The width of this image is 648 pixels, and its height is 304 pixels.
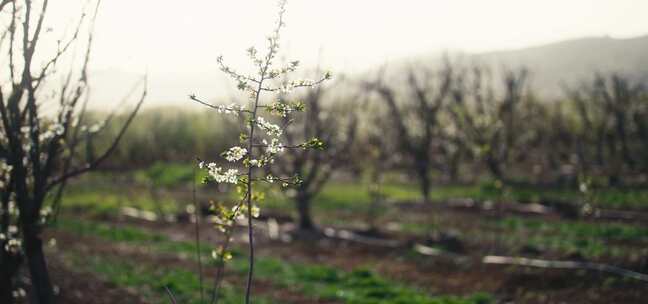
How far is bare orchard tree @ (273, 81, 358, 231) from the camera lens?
19.2m

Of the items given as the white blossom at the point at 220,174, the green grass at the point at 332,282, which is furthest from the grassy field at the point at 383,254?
the white blossom at the point at 220,174

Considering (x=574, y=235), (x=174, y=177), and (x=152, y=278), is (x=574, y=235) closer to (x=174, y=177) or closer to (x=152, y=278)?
(x=152, y=278)

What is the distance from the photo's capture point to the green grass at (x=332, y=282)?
10707mm

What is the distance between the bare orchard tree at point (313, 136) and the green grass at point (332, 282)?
3.96m

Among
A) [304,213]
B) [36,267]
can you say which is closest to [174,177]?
[304,213]

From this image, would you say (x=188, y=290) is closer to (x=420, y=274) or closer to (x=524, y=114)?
(x=420, y=274)

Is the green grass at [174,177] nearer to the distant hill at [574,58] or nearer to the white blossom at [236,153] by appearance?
the white blossom at [236,153]

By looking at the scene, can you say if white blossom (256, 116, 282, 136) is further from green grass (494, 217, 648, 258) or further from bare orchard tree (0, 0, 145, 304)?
green grass (494, 217, 648, 258)

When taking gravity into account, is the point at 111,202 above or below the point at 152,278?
below

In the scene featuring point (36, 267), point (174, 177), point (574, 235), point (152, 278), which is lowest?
point (174, 177)

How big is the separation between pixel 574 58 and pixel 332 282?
175m

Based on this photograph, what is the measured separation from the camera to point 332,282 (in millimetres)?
12562

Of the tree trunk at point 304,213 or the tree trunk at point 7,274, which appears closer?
the tree trunk at point 7,274

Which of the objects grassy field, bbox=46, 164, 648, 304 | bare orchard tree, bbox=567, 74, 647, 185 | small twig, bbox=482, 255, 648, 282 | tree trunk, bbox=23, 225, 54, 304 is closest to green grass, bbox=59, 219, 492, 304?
grassy field, bbox=46, 164, 648, 304
